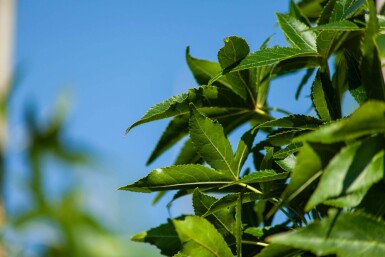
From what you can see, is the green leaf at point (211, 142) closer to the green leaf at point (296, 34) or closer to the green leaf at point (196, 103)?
the green leaf at point (196, 103)

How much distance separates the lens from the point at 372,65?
1.57 ft

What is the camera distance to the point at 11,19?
2.21m

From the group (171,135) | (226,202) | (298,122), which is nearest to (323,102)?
(298,122)

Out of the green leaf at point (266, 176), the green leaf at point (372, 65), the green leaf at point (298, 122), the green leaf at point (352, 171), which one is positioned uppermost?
the green leaf at point (372, 65)

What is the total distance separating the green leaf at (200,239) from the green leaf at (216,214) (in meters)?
0.05

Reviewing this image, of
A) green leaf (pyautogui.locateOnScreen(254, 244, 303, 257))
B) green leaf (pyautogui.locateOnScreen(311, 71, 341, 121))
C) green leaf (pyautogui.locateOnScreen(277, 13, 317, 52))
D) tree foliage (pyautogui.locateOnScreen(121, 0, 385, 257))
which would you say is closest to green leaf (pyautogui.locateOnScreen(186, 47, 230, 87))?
tree foliage (pyautogui.locateOnScreen(121, 0, 385, 257))

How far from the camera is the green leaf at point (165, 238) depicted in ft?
2.24

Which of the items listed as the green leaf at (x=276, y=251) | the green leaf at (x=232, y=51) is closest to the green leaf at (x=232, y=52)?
the green leaf at (x=232, y=51)

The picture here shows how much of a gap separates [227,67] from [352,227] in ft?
0.89

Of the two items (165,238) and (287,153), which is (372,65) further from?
(165,238)

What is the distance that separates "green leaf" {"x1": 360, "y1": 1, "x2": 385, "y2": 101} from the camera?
0.46 metres

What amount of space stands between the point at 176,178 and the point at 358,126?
0.89 ft

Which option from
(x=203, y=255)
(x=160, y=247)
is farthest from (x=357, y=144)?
(x=160, y=247)

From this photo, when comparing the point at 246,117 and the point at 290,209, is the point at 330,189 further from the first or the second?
the point at 246,117
